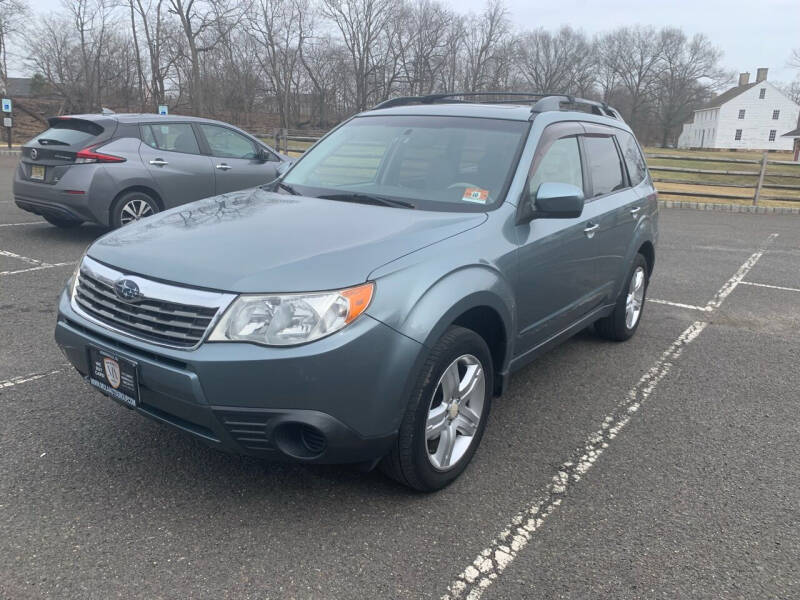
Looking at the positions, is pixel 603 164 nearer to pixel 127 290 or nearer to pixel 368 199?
pixel 368 199

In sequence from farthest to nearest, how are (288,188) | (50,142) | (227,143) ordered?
(227,143) → (50,142) → (288,188)

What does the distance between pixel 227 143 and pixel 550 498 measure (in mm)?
7403

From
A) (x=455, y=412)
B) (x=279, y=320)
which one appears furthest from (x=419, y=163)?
(x=279, y=320)

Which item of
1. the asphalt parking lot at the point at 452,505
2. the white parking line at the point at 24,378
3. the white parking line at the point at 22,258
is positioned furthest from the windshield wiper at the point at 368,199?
the white parking line at the point at 22,258

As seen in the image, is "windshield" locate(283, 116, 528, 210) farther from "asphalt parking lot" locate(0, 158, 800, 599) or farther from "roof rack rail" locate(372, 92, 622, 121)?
"asphalt parking lot" locate(0, 158, 800, 599)

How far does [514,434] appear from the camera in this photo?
3.60 meters

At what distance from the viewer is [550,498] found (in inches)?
117

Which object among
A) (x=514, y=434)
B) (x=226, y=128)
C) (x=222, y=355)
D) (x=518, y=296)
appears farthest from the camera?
(x=226, y=128)

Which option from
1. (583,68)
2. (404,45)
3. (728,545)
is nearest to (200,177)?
(728,545)

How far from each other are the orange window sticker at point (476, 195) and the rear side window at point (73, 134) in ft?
20.0

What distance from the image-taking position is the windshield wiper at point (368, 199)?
3.34 metres

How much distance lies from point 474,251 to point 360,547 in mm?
1351

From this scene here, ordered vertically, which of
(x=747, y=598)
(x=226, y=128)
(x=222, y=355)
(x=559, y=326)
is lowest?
(x=747, y=598)

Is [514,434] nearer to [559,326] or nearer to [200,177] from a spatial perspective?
[559,326]
